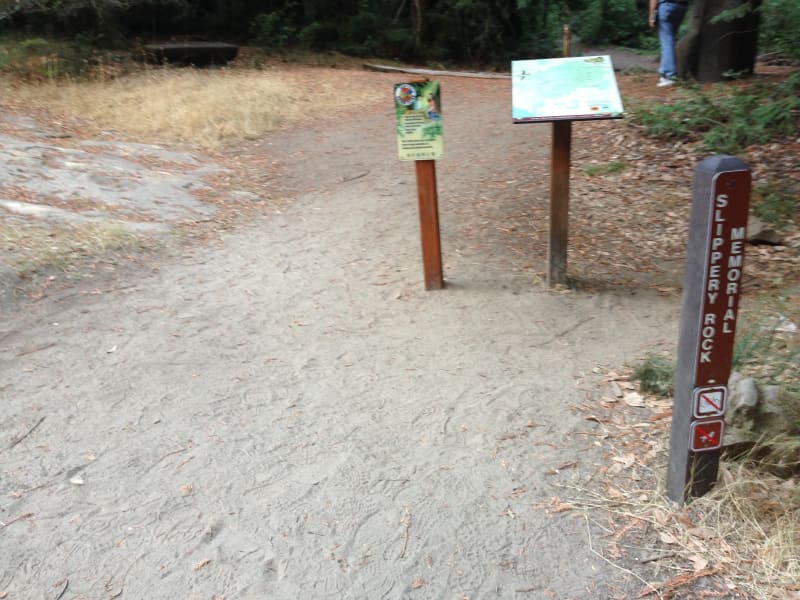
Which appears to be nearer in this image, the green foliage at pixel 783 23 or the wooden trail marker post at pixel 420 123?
the wooden trail marker post at pixel 420 123

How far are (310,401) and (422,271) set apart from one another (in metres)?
2.26

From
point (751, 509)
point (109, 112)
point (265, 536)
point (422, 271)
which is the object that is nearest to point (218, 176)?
point (109, 112)

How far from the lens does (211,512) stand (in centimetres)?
322

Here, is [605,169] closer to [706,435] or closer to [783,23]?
[783,23]

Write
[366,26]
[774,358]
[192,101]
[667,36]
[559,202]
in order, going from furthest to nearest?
[366,26] < [192,101] < [667,36] < [559,202] < [774,358]

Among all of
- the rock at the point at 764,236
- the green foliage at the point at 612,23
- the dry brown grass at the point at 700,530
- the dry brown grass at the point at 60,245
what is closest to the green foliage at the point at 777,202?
the rock at the point at 764,236

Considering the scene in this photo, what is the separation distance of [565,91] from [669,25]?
662 centimetres

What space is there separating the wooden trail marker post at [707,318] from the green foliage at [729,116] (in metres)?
6.02

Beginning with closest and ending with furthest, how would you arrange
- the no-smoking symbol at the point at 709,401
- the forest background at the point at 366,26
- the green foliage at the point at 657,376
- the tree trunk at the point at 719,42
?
the no-smoking symbol at the point at 709,401 → the green foliage at the point at 657,376 → the tree trunk at the point at 719,42 → the forest background at the point at 366,26

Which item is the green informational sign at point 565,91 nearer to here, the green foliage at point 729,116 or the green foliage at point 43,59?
the green foliage at point 729,116

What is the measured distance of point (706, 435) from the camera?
2.96 m

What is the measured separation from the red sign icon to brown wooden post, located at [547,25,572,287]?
2.81 m

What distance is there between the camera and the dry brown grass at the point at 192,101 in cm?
1062

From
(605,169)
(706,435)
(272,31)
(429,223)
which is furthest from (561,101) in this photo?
(272,31)
